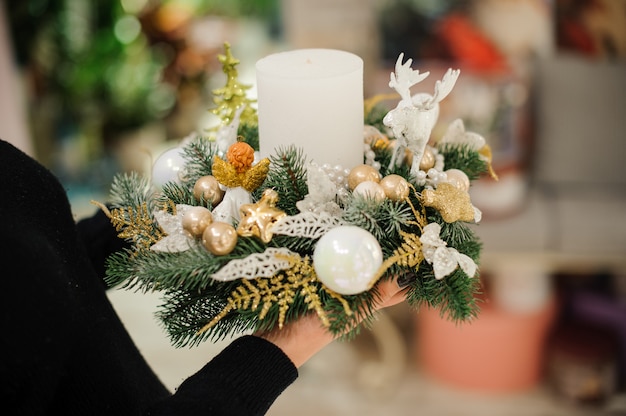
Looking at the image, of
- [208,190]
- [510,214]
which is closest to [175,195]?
[208,190]

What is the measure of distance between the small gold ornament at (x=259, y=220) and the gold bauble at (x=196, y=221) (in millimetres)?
33

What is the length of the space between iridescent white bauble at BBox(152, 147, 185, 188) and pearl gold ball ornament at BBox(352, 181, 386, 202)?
0.23m

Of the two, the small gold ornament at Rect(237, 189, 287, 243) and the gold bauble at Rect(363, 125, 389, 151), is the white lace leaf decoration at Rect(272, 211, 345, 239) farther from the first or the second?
the gold bauble at Rect(363, 125, 389, 151)

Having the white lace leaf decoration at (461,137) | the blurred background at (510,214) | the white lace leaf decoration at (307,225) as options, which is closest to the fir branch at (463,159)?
the white lace leaf decoration at (461,137)

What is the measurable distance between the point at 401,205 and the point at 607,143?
1.59m

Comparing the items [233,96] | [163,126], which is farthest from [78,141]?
[233,96]

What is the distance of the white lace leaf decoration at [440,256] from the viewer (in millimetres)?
599

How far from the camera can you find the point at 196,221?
629 millimetres

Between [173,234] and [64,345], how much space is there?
0.46 ft

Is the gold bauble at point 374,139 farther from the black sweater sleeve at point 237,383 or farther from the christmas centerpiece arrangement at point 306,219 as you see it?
the black sweater sleeve at point 237,383

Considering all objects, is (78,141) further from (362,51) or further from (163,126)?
(362,51)

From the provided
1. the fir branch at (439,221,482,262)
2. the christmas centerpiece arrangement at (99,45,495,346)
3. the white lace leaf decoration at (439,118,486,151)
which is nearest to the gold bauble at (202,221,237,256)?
the christmas centerpiece arrangement at (99,45,495,346)

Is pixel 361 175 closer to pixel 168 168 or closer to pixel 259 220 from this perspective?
pixel 259 220

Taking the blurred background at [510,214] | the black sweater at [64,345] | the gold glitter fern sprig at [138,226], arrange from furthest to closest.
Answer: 1. the blurred background at [510,214]
2. the gold glitter fern sprig at [138,226]
3. the black sweater at [64,345]
